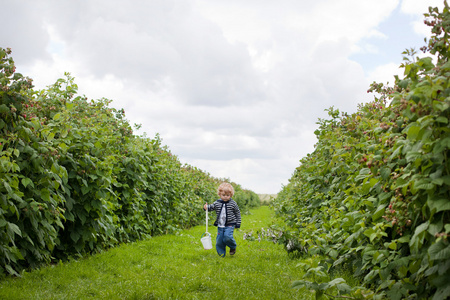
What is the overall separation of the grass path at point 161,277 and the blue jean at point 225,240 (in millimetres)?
264

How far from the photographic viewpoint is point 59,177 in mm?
6160

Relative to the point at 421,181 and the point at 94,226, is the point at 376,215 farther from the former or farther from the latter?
the point at 94,226

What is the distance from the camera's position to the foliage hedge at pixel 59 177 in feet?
17.8

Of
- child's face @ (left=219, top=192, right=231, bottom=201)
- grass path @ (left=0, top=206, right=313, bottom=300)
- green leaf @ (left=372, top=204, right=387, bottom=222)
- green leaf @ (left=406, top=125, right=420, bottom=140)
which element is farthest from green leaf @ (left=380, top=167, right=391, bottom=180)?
child's face @ (left=219, top=192, right=231, bottom=201)

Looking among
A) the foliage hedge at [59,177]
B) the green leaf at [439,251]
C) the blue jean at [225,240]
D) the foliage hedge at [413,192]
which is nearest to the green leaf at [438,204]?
the foliage hedge at [413,192]

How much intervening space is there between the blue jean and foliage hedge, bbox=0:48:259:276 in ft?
7.33

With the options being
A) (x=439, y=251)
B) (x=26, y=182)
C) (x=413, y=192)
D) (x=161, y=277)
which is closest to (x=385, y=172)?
(x=413, y=192)

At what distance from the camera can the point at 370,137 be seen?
541cm

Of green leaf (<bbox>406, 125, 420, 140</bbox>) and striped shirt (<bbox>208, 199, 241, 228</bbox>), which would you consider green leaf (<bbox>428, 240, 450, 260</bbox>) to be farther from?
striped shirt (<bbox>208, 199, 241, 228</bbox>)

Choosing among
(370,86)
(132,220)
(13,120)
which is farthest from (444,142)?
(132,220)

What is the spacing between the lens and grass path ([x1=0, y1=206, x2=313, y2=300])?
530 cm

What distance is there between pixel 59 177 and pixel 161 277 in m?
2.14

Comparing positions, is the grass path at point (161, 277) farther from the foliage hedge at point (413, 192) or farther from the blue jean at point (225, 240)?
the foliage hedge at point (413, 192)

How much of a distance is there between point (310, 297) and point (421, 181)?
264cm
